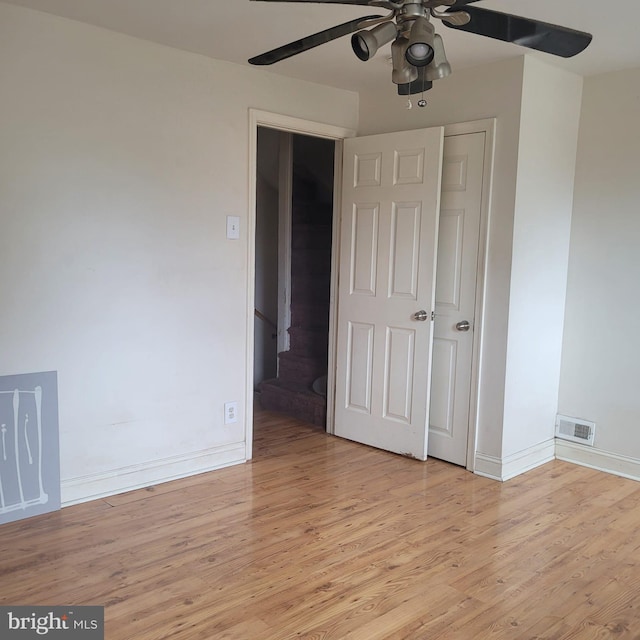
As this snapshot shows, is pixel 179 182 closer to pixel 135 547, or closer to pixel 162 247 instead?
pixel 162 247

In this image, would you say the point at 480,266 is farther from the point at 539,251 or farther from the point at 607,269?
the point at 607,269

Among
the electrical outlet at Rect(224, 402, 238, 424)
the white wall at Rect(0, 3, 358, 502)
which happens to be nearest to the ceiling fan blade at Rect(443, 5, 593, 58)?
the white wall at Rect(0, 3, 358, 502)

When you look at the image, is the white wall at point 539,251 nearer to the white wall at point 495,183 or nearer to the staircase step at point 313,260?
the white wall at point 495,183

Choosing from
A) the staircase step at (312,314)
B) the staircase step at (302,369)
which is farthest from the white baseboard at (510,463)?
the staircase step at (312,314)

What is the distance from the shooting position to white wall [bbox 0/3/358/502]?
2.79 m

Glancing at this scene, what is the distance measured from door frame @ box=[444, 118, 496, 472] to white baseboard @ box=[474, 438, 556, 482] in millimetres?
59

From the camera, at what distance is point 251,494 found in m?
3.26

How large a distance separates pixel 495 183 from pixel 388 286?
2.94 feet

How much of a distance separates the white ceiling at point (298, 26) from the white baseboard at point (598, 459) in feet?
7.43

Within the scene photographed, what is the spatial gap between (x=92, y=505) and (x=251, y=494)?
2.64ft

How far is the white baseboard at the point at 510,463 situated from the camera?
3.52 meters

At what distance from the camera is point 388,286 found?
3.86 meters

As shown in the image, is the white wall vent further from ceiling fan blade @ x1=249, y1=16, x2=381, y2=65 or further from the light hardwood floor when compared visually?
ceiling fan blade @ x1=249, y1=16, x2=381, y2=65

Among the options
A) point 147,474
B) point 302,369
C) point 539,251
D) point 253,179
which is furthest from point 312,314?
point 147,474
